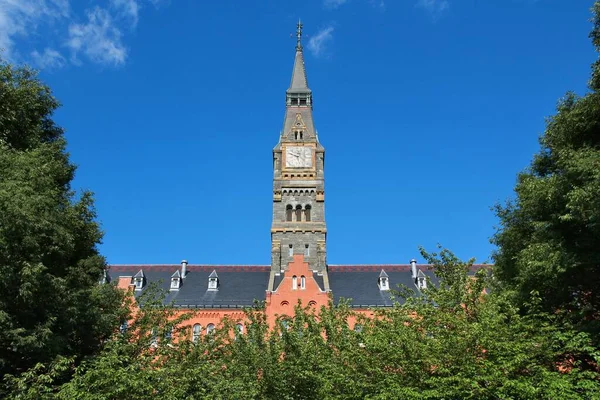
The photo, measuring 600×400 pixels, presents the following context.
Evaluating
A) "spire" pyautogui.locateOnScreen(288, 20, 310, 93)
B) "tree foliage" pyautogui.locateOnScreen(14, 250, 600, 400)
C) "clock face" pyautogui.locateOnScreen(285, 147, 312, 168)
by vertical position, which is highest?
"spire" pyautogui.locateOnScreen(288, 20, 310, 93)

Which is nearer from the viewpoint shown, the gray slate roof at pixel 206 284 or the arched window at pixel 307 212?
the gray slate roof at pixel 206 284

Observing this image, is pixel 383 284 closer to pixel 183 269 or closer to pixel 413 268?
pixel 413 268

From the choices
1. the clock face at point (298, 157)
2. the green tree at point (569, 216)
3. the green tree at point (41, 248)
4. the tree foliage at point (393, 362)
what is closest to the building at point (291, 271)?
the clock face at point (298, 157)

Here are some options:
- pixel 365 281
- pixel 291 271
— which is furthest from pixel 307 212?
pixel 365 281

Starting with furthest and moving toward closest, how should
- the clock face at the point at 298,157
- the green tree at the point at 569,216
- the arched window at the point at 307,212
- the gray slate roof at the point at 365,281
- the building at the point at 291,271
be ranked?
the clock face at the point at 298,157, the arched window at the point at 307,212, the gray slate roof at the point at 365,281, the building at the point at 291,271, the green tree at the point at 569,216

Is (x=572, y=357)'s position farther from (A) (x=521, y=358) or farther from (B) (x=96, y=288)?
(B) (x=96, y=288)

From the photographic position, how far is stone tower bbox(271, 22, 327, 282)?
52.0 meters

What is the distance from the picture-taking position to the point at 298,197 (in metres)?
53.7

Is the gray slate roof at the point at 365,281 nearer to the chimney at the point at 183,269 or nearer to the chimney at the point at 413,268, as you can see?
the chimney at the point at 413,268

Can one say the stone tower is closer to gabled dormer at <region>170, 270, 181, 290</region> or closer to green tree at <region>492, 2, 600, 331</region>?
gabled dormer at <region>170, 270, 181, 290</region>

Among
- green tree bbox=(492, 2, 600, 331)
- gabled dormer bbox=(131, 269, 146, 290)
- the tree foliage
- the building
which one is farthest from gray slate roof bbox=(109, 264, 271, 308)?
green tree bbox=(492, 2, 600, 331)

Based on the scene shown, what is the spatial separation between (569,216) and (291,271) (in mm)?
31403

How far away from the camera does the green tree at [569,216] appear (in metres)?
18.3

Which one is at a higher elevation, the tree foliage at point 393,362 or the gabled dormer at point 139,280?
the gabled dormer at point 139,280
